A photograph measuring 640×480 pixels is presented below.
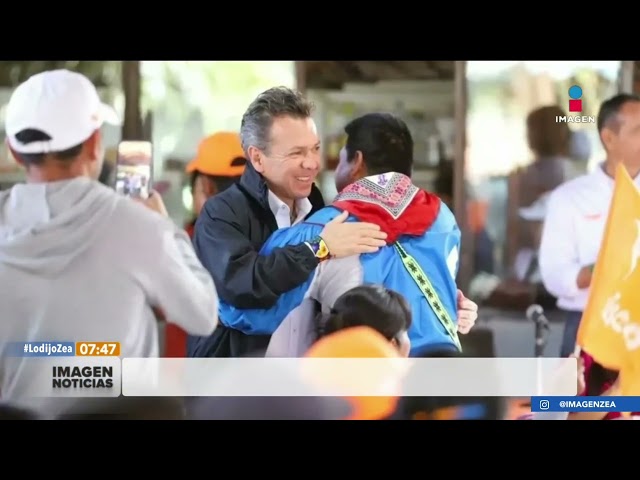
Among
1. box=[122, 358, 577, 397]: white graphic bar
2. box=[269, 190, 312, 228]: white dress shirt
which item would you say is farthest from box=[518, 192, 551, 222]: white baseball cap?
box=[269, 190, 312, 228]: white dress shirt

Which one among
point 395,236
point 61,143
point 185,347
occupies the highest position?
point 61,143

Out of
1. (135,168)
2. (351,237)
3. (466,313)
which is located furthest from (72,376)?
(466,313)

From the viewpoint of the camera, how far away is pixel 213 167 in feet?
11.5

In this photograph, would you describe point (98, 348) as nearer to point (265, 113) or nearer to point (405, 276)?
point (265, 113)

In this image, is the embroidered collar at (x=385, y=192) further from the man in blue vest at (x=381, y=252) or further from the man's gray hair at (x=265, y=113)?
the man's gray hair at (x=265, y=113)

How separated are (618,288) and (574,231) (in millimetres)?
285

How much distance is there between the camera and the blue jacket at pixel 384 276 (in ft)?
11.3

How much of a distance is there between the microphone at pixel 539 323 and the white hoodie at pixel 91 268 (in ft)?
4.14

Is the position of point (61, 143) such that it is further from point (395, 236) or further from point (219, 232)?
point (395, 236)

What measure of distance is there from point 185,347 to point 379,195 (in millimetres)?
978

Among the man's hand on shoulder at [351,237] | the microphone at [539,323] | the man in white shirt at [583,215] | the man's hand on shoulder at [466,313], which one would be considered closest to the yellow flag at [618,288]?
the man in white shirt at [583,215]

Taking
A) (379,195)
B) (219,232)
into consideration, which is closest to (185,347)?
(219,232)

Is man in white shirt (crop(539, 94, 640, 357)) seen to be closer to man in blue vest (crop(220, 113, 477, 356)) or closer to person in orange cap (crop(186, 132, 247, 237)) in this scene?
man in blue vest (crop(220, 113, 477, 356))

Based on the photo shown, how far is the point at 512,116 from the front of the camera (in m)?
3.52
